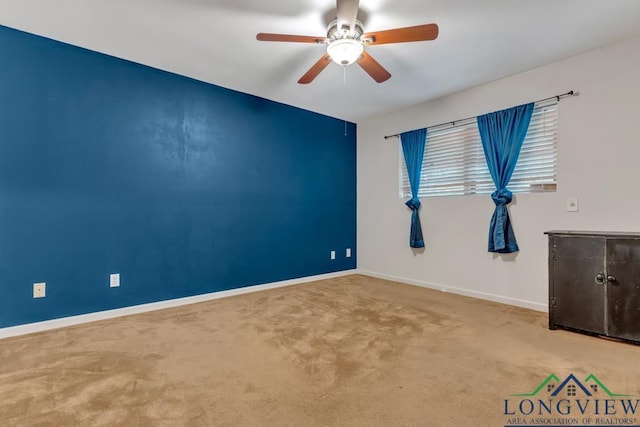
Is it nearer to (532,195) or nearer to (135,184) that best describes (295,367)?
(135,184)

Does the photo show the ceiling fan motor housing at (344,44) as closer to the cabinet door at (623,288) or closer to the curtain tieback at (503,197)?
the curtain tieback at (503,197)

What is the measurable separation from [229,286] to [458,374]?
2662mm

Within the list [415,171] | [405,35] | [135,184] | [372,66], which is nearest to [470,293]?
[415,171]

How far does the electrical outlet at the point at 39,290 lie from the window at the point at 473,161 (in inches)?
161

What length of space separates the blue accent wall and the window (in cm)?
164

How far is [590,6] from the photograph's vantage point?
86.7 inches

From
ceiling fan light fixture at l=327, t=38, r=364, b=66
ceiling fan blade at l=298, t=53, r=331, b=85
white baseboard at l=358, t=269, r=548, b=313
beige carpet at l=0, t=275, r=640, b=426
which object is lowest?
beige carpet at l=0, t=275, r=640, b=426

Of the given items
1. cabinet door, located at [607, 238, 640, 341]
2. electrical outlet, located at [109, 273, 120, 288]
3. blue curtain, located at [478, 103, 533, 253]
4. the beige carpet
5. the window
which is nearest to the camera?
the beige carpet

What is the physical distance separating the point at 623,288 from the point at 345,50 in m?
2.69

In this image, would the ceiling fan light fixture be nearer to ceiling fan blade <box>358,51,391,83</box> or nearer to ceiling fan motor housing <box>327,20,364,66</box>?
ceiling fan motor housing <box>327,20,364,66</box>

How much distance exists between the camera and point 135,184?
311 centimetres

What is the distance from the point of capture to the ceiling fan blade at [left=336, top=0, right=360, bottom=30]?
1915mm

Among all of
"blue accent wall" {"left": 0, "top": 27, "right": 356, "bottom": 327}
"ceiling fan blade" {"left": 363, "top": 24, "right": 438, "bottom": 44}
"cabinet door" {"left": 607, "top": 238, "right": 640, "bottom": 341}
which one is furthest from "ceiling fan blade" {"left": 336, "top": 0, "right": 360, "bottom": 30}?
"cabinet door" {"left": 607, "top": 238, "right": 640, "bottom": 341}

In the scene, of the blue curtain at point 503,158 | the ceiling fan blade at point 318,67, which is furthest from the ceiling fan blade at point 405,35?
the blue curtain at point 503,158
